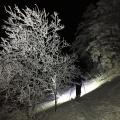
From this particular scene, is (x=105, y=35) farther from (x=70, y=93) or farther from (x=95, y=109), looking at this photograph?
(x=95, y=109)

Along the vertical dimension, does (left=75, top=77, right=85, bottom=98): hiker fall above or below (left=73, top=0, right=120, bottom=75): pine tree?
below

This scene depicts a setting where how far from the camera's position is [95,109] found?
22.6 meters

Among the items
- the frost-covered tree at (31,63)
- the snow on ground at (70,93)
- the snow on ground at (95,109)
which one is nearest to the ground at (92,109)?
the snow on ground at (95,109)

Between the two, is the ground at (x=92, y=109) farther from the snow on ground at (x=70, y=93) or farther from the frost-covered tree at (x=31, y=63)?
the snow on ground at (x=70, y=93)

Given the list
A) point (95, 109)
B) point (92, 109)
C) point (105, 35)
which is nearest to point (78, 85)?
point (105, 35)

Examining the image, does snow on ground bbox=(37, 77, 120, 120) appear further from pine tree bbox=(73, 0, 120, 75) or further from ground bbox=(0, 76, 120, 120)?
pine tree bbox=(73, 0, 120, 75)

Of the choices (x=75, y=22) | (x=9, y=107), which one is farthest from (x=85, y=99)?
(x=75, y=22)

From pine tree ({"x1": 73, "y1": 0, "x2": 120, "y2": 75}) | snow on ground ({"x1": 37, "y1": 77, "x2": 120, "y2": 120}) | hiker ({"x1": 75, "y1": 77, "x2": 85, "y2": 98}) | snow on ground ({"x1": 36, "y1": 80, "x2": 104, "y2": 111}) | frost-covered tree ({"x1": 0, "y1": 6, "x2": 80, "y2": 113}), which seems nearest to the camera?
snow on ground ({"x1": 37, "y1": 77, "x2": 120, "y2": 120})

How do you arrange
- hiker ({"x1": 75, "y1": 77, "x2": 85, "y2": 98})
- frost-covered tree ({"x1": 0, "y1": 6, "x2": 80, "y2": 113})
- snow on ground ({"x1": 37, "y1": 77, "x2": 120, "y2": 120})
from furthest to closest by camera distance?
hiker ({"x1": 75, "y1": 77, "x2": 85, "y2": 98}) < frost-covered tree ({"x1": 0, "y1": 6, "x2": 80, "y2": 113}) < snow on ground ({"x1": 37, "y1": 77, "x2": 120, "y2": 120})

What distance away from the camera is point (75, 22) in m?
45.6

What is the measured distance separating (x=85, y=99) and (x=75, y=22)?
20979mm

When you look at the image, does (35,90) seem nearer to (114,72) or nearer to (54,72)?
(54,72)

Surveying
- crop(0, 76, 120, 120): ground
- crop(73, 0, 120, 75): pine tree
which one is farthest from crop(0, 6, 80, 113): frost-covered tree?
crop(73, 0, 120, 75): pine tree

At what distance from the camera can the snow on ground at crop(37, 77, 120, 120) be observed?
2139cm
